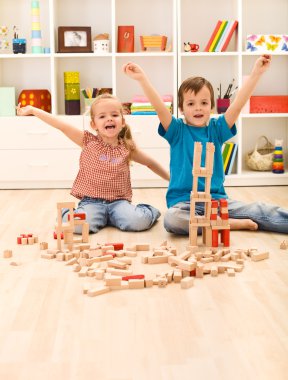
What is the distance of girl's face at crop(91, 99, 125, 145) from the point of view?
3.01 metres

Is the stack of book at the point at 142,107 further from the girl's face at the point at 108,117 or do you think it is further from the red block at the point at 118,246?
the red block at the point at 118,246

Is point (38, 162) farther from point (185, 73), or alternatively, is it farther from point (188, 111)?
point (188, 111)

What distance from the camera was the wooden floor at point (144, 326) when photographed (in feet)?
4.81

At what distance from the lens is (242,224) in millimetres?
2826

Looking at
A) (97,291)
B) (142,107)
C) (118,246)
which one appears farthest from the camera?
(142,107)

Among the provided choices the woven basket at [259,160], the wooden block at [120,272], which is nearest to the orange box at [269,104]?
the woven basket at [259,160]

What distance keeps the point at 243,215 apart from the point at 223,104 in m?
1.53

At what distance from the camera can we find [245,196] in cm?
385

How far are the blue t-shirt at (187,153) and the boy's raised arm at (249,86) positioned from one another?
4 cm

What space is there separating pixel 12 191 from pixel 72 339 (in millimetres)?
2564

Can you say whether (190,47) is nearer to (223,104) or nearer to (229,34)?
(229,34)

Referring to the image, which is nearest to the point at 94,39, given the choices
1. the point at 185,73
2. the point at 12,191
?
the point at 185,73

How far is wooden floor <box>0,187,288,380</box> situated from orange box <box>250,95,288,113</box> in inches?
78.3

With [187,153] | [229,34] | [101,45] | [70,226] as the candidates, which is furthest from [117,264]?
[229,34]
